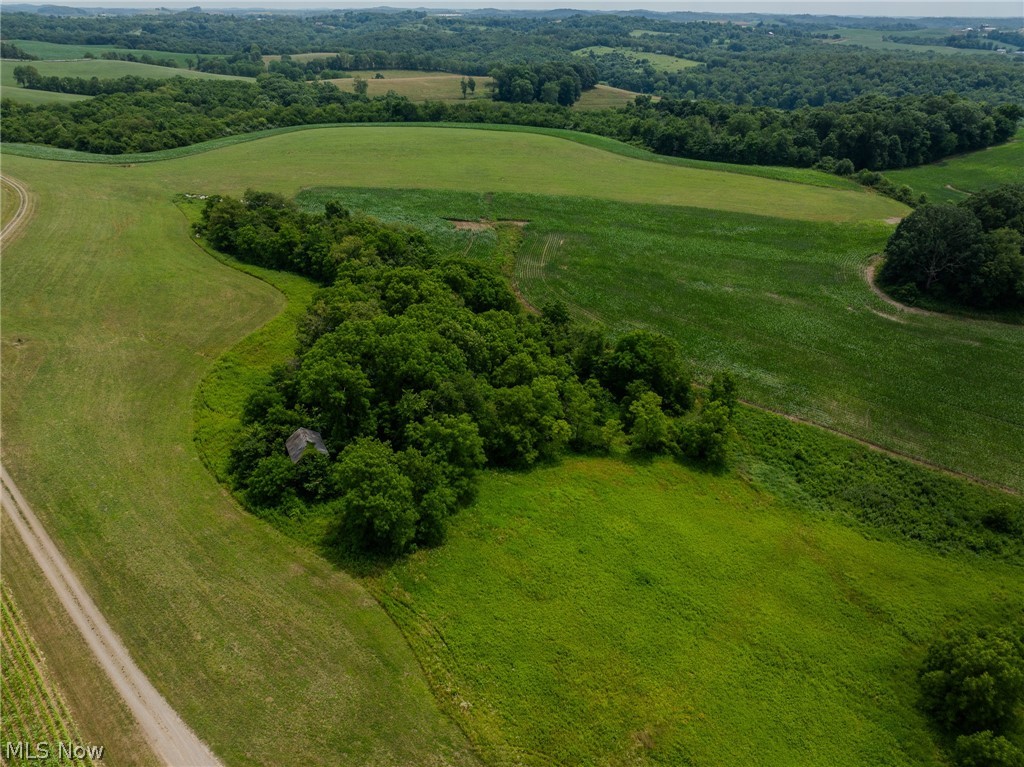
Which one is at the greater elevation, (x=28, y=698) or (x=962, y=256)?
(x=962, y=256)

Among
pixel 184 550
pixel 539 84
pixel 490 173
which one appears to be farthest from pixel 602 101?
pixel 184 550

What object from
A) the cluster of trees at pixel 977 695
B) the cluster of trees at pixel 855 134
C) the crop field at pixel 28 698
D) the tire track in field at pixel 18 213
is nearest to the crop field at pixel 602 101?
the cluster of trees at pixel 855 134

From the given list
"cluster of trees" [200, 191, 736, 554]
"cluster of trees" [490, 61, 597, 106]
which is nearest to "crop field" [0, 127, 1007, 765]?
"cluster of trees" [200, 191, 736, 554]

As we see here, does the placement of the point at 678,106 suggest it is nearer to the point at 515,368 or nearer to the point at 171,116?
the point at 171,116

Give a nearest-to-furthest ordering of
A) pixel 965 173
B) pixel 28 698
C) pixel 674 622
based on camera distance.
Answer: pixel 28 698 → pixel 674 622 → pixel 965 173

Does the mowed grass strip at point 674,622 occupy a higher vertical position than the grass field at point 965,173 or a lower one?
lower

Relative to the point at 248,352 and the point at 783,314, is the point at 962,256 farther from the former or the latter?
the point at 248,352

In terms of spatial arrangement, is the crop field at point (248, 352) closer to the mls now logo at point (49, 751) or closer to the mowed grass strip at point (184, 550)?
the mowed grass strip at point (184, 550)
